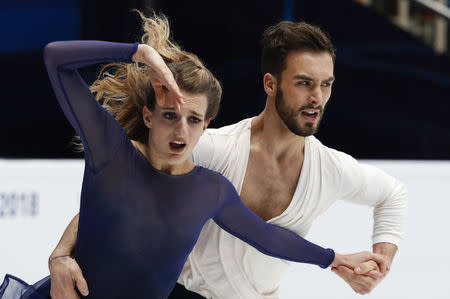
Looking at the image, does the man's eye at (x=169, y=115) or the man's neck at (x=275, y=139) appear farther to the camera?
the man's neck at (x=275, y=139)

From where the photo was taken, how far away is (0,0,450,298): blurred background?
3491mm

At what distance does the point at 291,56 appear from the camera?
6.36 feet

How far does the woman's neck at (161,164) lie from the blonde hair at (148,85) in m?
0.06

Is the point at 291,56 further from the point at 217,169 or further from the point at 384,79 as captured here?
the point at 384,79

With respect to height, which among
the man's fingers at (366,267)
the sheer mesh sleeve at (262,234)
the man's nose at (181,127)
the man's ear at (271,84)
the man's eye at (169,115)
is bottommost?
the man's fingers at (366,267)

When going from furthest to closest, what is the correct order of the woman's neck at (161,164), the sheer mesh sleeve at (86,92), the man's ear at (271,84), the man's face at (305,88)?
the man's ear at (271,84), the man's face at (305,88), the woman's neck at (161,164), the sheer mesh sleeve at (86,92)

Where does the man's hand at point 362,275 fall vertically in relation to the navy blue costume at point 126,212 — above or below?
below

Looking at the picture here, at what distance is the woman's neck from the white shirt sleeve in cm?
58

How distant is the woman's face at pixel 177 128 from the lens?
64.3 inches

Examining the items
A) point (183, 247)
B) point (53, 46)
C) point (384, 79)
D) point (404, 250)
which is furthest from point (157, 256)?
point (384, 79)

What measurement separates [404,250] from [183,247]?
2.22 metres

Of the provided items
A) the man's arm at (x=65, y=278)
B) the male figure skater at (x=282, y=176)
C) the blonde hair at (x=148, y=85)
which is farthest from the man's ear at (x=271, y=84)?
the man's arm at (x=65, y=278)

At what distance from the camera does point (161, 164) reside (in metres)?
1.71

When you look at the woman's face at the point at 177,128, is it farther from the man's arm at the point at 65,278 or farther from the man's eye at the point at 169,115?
the man's arm at the point at 65,278
